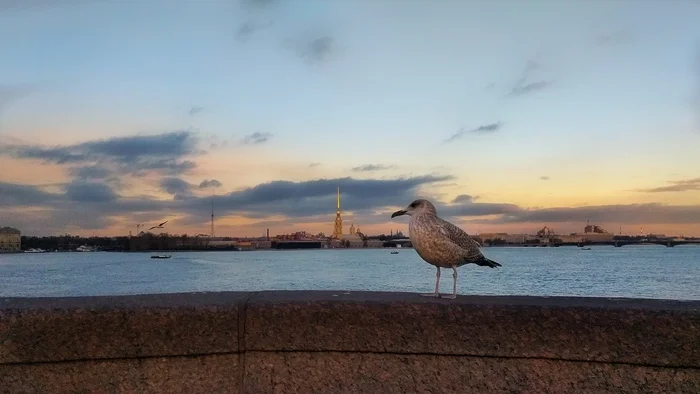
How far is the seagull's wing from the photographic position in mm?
3971

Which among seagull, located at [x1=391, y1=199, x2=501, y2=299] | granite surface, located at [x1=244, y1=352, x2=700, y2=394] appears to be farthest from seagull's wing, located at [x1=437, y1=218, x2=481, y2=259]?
granite surface, located at [x1=244, y1=352, x2=700, y2=394]

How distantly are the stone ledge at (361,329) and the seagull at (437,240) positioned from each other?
628 mm

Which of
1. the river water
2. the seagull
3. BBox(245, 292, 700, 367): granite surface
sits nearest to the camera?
BBox(245, 292, 700, 367): granite surface

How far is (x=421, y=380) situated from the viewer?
10.3 feet

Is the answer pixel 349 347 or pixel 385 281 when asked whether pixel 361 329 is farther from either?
pixel 385 281

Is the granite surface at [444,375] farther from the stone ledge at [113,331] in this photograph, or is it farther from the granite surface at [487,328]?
the stone ledge at [113,331]

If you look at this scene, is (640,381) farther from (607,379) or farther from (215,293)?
(215,293)

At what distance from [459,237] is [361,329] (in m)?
1.11

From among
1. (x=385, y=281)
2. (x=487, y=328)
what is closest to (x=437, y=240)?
(x=487, y=328)

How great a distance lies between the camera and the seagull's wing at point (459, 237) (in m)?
3.97

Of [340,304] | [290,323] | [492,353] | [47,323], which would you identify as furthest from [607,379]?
[47,323]

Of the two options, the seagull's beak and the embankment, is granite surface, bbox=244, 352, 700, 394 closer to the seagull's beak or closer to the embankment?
the embankment

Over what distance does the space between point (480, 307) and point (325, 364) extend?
0.79m

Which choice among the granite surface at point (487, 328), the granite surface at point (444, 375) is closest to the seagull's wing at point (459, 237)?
the granite surface at point (487, 328)
